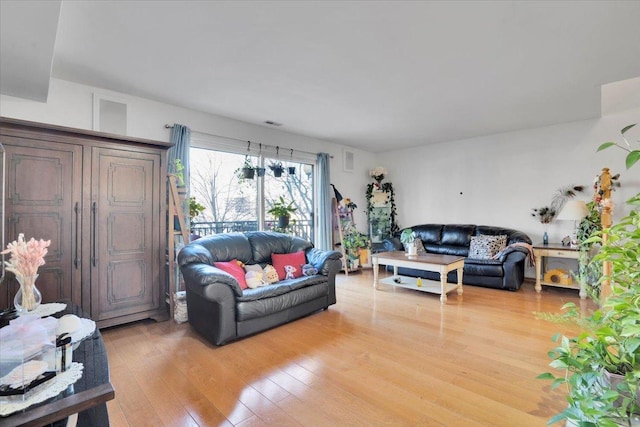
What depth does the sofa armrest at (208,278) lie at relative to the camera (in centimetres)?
269

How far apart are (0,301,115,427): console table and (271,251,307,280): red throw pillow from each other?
234 cm

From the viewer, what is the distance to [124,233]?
3082 millimetres

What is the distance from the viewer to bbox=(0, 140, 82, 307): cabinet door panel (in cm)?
250

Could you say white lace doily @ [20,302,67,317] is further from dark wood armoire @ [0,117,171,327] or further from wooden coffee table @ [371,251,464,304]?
wooden coffee table @ [371,251,464,304]

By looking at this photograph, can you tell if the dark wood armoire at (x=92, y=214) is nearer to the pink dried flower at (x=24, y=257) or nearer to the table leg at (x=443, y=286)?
the pink dried flower at (x=24, y=257)

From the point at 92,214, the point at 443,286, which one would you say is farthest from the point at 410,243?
the point at 92,214

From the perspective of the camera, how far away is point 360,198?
6.82 meters

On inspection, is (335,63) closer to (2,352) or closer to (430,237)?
(2,352)

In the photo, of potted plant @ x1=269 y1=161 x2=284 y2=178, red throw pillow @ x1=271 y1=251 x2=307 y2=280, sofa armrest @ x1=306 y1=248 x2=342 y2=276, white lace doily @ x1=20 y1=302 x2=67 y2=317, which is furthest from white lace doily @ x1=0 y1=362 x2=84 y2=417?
potted plant @ x1=269 y1=161 x2=284 y2=178

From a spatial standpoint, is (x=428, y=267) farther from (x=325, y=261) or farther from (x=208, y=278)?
(x=208, y=278)

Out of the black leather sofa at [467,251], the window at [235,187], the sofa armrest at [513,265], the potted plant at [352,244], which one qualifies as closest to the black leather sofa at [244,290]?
the window at [235,187]

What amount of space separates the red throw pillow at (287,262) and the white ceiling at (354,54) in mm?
1961

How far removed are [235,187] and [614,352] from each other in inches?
173

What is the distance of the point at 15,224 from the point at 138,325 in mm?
1452
